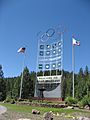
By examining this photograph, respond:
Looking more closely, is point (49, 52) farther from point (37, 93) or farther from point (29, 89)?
point (29, 89)

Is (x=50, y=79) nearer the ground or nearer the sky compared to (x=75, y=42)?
nearer the ground

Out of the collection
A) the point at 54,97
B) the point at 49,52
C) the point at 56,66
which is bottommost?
the point at 54,97

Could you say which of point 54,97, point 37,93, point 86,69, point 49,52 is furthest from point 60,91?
point 86,69

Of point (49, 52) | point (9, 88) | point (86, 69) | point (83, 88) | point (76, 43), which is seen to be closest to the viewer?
point (76, 43)

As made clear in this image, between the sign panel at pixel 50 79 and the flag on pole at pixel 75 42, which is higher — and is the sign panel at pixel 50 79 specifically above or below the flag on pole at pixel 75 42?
below

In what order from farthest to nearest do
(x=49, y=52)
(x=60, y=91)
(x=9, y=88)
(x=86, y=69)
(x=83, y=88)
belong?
(x=86, y=69) → (x=9, y=88) → (x=83, y=88) → (x=49, y=52) → (x=60, y=91)

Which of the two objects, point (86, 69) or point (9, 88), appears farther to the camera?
point (86, 69)

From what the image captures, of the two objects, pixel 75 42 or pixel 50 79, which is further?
pixel 50 79

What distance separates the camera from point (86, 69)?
8256 cm

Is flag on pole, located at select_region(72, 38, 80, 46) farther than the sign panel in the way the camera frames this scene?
No

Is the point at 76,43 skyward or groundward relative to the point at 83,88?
skyward

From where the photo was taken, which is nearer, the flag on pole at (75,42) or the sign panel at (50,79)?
the flag on pole at (75,42)

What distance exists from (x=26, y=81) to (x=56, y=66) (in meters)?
16.6

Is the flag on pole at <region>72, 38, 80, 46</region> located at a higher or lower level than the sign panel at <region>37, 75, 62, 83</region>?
higher
